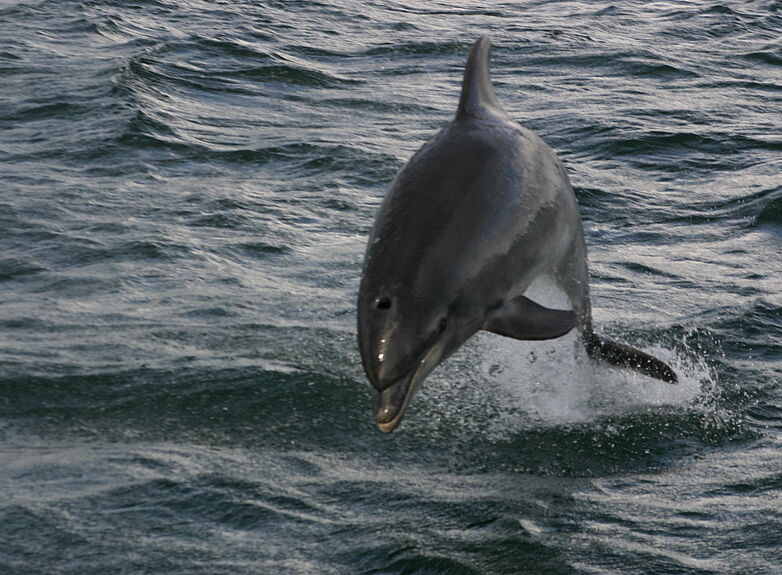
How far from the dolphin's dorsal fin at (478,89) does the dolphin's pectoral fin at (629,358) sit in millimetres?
1490

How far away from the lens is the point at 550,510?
5.79m

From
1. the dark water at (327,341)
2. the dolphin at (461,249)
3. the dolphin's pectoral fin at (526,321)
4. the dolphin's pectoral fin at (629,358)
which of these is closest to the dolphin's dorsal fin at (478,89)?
the dolphin at (461,249)

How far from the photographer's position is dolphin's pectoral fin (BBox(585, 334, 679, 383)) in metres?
6.75

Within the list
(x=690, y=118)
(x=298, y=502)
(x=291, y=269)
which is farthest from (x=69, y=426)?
(x=690, y=118)

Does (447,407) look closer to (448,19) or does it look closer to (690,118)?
(690,118)

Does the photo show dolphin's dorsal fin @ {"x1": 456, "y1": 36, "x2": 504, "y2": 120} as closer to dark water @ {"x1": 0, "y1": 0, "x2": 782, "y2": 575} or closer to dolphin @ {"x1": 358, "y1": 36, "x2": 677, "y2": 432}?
dolphin @ {"x1": 358, "y1": 36, "x2": 677, "y2": 432}

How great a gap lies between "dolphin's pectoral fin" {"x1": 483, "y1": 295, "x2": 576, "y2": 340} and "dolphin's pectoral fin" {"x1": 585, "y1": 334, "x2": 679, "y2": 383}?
1761mm

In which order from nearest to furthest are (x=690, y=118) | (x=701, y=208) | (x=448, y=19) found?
1. (x=701, y=208)
2. (x=690, y=118)
3. (x=448, y=19)

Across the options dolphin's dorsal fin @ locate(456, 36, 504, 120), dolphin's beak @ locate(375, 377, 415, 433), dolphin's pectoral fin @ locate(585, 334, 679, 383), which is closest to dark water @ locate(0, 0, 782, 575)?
dolphin's pectoral fin @ locate(585, 334, 679, 383)

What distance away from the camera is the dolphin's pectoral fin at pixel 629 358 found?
6.75 m

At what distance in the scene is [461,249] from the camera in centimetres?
477

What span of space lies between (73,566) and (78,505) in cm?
50

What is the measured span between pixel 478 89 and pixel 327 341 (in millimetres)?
2273

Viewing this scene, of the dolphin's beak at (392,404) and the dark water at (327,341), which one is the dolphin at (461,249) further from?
the dark water at (327,341)
